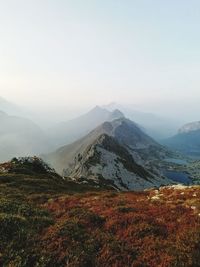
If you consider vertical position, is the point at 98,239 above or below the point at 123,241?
above

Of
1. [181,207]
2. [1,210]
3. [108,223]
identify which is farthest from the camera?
[181,207]

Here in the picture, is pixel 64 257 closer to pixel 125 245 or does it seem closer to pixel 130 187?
pixel 125 245

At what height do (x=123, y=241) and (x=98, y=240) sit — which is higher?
(x=98, y=240)

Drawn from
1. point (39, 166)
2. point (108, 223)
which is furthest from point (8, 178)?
point (108, 223)

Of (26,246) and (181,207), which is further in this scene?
(181,207)

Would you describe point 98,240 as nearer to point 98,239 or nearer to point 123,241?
point 98,239

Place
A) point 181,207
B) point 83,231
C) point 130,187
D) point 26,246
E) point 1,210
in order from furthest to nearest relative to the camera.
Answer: point 130,187, point 181,207, point 1,210, point 83,231, point 26,246

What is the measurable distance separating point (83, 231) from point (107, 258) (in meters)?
2.98

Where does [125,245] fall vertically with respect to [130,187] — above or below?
above

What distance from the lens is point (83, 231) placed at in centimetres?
1581

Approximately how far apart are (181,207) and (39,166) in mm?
52639

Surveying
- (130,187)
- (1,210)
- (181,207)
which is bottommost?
(130,187)

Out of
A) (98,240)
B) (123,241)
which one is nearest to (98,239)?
(98,240)

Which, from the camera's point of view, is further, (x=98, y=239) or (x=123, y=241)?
(x=98, y=239)
